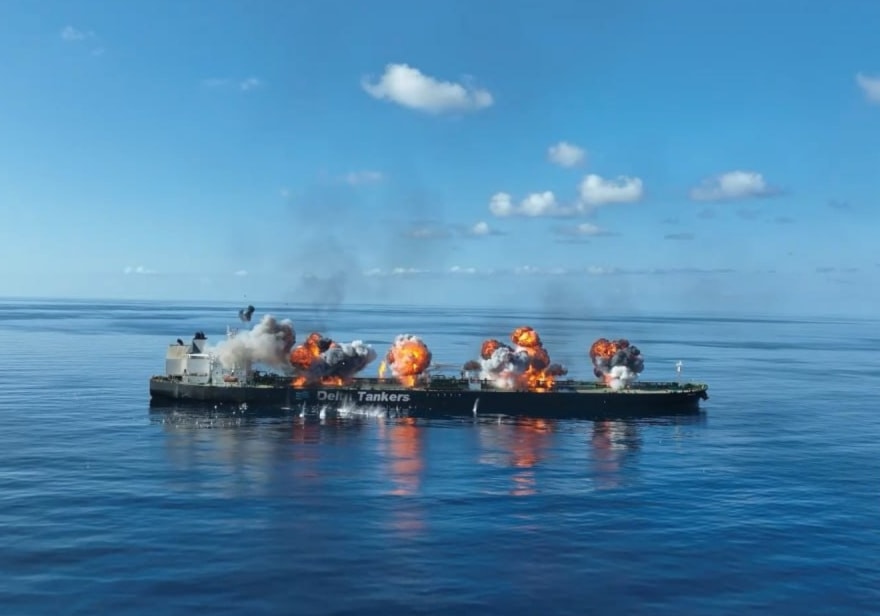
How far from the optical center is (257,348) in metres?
153

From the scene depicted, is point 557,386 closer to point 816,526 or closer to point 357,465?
point 357,465

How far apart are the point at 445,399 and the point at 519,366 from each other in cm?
1709

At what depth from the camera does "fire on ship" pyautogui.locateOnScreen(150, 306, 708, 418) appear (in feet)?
467

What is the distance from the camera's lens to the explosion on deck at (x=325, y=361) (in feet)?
→ 494

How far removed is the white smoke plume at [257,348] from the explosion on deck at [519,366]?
44254 mm

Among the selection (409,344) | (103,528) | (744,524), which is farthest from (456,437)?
(103,528)

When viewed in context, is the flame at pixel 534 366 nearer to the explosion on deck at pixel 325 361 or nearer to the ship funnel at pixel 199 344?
the explosion on deck at pixel 325 361

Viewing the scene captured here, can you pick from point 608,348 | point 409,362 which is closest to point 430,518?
point 409,362

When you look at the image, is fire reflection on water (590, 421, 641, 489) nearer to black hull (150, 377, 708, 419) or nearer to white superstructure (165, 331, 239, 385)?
black hull (150, 377, 708, 419)

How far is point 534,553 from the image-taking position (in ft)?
203

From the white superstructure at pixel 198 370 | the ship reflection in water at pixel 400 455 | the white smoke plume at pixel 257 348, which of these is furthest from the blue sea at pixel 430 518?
the white smoke plume at pixel 257 348

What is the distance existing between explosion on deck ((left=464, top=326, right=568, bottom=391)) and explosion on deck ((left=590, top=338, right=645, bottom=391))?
13164mm

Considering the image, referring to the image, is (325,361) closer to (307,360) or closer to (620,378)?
(307,360)

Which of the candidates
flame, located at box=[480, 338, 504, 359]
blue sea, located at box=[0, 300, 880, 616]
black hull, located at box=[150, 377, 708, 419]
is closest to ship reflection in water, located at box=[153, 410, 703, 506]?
blue sea, located at box=[0, 300, 880, 616]
